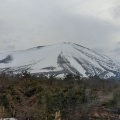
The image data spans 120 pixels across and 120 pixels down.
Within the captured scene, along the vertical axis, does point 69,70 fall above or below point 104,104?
above

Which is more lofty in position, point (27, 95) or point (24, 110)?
point (27, 95)

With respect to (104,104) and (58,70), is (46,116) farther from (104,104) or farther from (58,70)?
(58,70)

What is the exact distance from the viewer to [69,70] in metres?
197

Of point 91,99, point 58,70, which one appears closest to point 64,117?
point 91,99

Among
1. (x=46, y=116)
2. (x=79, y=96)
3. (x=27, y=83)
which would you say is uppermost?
(x=27, y=83)

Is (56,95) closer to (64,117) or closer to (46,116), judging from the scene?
(64,117)

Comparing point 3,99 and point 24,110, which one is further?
point 3,99

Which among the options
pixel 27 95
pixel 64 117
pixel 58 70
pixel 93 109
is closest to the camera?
pixel 64 117

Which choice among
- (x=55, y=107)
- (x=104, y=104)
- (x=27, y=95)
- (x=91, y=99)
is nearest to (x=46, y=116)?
(x=55, y=107)

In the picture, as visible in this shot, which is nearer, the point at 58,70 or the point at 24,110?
the point at 24,110

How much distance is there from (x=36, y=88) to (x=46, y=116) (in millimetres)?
8653

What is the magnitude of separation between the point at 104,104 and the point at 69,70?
171m

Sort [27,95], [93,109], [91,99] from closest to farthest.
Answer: [93,109] < [91,99] < [27,95]

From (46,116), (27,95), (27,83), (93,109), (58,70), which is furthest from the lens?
(58,70)
